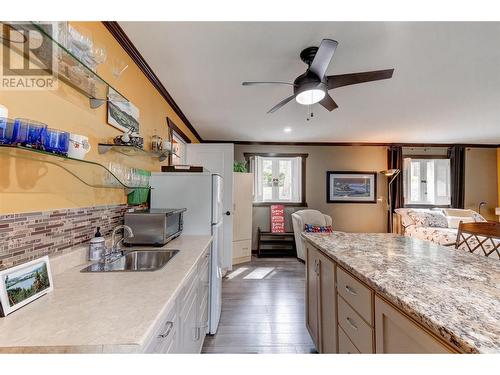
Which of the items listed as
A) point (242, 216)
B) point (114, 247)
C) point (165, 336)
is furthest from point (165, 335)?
point (242, 216)

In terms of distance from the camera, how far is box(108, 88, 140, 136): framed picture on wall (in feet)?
5.27

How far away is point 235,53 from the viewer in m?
1.93

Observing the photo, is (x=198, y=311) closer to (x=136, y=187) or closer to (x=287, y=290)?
(x=136, y=187)

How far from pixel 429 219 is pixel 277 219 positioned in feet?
9.73

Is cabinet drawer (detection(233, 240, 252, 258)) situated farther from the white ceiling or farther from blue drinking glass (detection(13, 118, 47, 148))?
blue drinking glass (detection(13, 118, 47, 148))

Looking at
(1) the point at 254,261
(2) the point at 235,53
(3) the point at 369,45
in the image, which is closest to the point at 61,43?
(2) the point at 235,53

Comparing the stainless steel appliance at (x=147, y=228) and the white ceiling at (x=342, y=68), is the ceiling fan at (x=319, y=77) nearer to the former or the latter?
the white ceiling at (x=342, y=68)

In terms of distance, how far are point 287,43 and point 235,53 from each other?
0.43 meters

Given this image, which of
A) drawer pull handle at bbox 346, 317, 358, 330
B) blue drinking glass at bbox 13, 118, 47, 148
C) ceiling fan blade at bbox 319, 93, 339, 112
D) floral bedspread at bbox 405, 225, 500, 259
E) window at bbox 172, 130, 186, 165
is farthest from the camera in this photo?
floral bedspread at bbox 405, 225, 500, 259

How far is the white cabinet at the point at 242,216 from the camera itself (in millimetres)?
4312

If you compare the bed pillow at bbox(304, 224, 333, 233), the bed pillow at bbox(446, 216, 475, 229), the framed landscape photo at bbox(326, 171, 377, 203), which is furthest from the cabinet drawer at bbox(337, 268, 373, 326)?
the bed pillow at bbox(446, 216, 475, 229)

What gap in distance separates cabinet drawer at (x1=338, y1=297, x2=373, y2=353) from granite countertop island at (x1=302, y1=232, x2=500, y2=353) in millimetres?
220

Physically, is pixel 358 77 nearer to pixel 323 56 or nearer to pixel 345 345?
pixel 323 56

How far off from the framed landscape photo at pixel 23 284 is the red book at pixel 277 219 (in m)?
4.35
